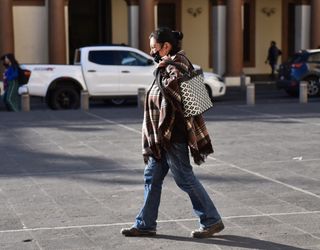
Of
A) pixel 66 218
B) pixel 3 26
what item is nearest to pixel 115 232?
pixel 66 218

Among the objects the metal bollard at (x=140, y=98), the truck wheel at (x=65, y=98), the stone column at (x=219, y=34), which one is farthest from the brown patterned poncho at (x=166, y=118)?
the stone column at (x=219, y=34)

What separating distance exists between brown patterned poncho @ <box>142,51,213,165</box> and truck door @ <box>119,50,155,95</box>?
50.3 feet

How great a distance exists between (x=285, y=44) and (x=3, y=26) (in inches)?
482

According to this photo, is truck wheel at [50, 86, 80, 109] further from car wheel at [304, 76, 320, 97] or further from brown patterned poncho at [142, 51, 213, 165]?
brown patterned poncho at [142, 51, 213, 165]

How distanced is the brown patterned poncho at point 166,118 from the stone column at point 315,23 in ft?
79.9

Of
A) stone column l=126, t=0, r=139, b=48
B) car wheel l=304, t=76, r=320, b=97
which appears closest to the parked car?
car wheel l=304, t=76, r=320, b=97

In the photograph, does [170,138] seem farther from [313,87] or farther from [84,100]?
[313,87]

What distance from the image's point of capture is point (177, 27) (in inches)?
1283

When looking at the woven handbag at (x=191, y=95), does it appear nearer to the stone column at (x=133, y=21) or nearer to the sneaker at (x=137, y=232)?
the sneaker at (x=137, y=232)

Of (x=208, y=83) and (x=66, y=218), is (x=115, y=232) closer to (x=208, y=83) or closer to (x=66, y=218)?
(x=66, y=218)

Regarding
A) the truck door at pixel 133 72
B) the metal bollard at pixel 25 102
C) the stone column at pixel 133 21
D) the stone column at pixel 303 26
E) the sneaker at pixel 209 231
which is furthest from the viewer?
the stone column at pixel 303 26

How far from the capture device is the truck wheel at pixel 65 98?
21875 millimetres

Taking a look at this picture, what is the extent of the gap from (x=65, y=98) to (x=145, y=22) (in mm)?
7454

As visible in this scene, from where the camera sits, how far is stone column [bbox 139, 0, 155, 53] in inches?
1127
